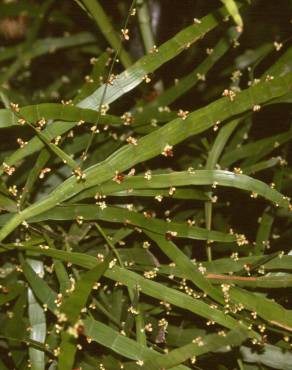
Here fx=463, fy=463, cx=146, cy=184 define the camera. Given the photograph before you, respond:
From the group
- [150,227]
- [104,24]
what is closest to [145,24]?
[104,24]

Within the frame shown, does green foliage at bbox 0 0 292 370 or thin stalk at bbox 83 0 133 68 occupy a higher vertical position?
thin stalk at bbox 83 0 133 68

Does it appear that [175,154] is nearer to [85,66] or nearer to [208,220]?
[208,220]

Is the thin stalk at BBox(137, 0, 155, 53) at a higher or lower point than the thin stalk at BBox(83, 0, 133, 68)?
higher

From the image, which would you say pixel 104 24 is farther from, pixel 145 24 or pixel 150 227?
pixel 150 227

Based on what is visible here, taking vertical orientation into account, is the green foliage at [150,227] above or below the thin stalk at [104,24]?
below

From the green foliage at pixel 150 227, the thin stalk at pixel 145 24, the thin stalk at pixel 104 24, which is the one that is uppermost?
the thin stalk at pixel 145 24

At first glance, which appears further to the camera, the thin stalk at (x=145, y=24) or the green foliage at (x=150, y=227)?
the thin stalk at (x=145, y=24)

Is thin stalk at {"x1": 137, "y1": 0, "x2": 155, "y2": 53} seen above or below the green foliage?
above

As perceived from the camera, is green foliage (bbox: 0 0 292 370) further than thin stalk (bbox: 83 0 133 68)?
No

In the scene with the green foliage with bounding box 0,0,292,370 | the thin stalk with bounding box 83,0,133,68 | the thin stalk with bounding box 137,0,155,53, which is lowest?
the green foliage with bounding box 0,0,292,370
